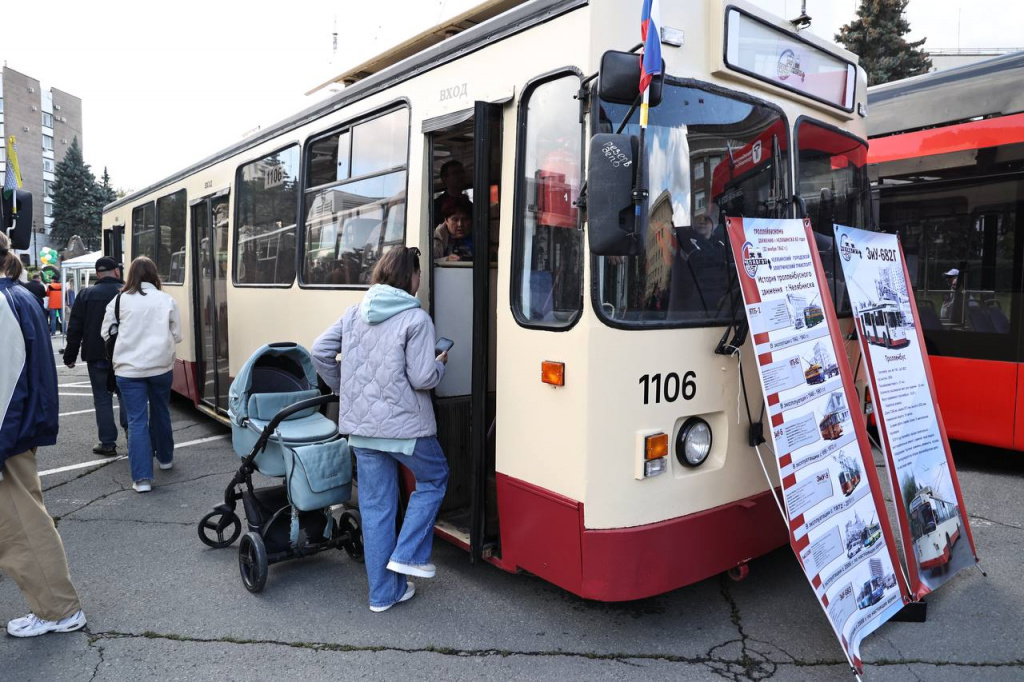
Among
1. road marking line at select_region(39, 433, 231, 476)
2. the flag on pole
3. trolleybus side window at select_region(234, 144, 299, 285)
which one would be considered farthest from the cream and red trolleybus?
road marking line at select_region(39, 433, 231, 476)

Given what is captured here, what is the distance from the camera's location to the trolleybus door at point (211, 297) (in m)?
7.37

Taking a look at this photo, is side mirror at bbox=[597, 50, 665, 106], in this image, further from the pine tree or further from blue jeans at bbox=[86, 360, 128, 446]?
the pine tree

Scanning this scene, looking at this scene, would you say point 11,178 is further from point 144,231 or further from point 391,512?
point 391,512

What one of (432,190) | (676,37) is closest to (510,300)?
(432,190)

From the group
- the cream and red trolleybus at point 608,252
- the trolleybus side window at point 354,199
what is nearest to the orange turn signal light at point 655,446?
the cream and red trolleybus at point 608,252

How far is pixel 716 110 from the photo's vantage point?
11.0 ft

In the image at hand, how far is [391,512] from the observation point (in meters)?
3.89

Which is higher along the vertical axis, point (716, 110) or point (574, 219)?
point (716, 110)

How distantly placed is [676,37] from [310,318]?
3314 millimetres

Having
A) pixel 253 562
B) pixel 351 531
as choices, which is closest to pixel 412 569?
pixel 351 531

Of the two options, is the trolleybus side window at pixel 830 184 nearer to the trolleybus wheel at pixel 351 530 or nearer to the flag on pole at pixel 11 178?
the trolleybus wheel at pixel 351 530

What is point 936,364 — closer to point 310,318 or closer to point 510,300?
point 510,300

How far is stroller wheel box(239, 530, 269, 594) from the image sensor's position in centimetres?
398

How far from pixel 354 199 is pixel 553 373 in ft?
7.52
